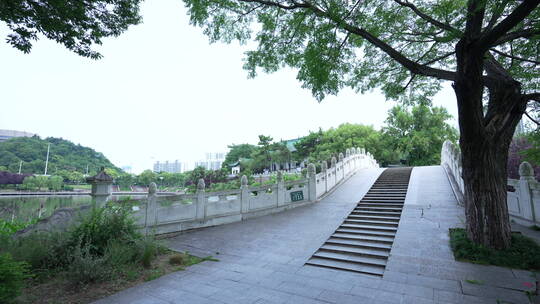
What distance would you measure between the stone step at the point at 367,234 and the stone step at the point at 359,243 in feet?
0.57

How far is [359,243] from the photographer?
647cm

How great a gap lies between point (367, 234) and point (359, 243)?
79 centimetres

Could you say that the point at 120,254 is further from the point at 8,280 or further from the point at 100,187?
the point at 100,187

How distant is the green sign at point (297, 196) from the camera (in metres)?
11.5

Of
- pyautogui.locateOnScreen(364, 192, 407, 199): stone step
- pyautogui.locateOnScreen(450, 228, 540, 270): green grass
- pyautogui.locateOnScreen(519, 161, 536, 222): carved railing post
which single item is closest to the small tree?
pyautogui.locateOnScreen(364, 192, 407, 199): stone step

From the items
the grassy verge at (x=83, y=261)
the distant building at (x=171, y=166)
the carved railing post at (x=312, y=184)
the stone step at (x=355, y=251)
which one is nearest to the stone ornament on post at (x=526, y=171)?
the stone step at (x=355, y=251)

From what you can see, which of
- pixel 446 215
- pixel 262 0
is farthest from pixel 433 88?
pixel 262 0

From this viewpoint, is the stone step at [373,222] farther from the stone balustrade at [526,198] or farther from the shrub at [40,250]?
the shrub at [40,250]

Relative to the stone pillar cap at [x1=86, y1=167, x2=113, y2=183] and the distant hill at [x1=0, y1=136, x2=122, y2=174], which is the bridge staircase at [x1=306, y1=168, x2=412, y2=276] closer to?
the stone pillar cap at [x1=86, y1=167, x2=113, y2=183]

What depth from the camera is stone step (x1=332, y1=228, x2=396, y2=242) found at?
6.70 metres

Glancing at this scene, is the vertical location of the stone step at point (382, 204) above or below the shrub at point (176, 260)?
above

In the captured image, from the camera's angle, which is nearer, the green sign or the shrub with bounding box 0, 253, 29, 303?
the shrub with bounding box 0, 253, 29, 303

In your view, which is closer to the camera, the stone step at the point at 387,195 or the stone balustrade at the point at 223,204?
the stone balustrade at the point at 223,204

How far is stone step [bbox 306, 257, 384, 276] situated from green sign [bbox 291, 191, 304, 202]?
571cm
